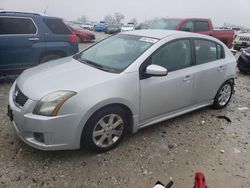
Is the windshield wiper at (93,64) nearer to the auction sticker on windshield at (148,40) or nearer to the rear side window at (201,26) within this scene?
the auction sticker on windshield at (148,40)

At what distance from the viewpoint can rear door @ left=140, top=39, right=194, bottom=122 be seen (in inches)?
137

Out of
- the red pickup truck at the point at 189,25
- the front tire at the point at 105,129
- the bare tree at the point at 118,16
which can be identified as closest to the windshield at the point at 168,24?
the red pickup truck at the point at 189,25

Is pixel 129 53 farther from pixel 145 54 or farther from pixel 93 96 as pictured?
pixel 93 96

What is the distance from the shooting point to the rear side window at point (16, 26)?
18.5ft

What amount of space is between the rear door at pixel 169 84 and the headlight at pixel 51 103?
105 cm

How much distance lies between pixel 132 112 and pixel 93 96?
67 centimetres

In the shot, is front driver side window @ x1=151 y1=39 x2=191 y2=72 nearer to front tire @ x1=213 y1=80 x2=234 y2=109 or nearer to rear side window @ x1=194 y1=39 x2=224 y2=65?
rear side window @ x1=194 y1=39 x2=224 y2=65

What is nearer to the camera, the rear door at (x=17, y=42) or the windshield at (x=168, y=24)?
the rear door at (x=17, y=42)

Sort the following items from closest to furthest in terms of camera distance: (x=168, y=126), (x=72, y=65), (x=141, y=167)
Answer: (x=141, y=167)
(x=72, y=65)
(x=168, y=126)

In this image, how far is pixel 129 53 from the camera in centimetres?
366

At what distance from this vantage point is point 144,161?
3.22 meters

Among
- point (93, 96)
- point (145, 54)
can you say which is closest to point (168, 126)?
point (145, 54)

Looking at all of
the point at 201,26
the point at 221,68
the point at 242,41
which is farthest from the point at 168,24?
the point at 242,41

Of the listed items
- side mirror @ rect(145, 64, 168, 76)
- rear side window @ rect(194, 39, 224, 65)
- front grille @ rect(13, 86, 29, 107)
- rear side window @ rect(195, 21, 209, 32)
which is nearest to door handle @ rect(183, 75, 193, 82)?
rear side window @ rect(194, 39, 224, 65)
